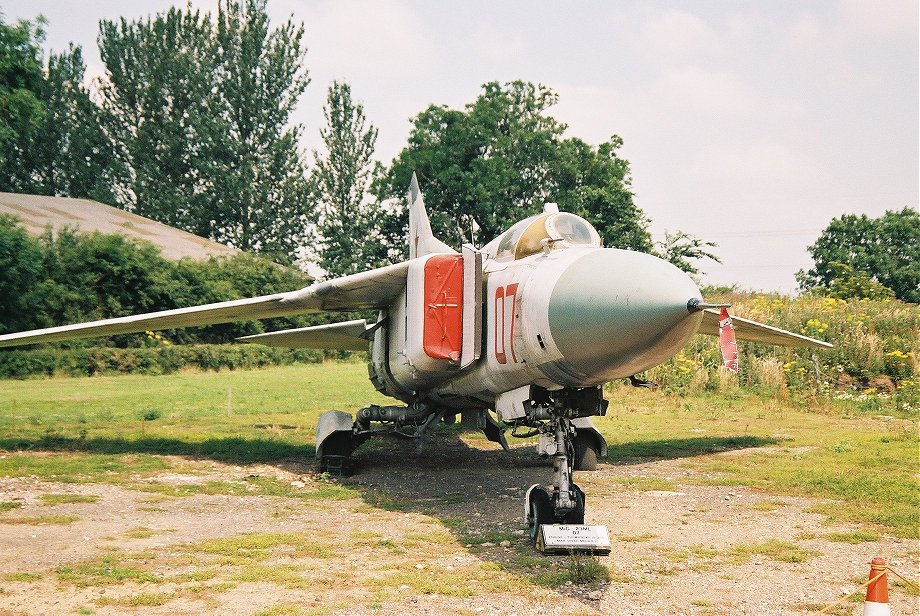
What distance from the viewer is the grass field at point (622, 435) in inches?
410

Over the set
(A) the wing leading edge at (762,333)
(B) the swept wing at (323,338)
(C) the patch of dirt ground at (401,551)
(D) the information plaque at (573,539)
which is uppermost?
(A) the wing leading edge at (762,333)

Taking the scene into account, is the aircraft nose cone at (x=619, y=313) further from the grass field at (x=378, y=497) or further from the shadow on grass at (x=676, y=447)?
the shadow on grass at (x=676, y=447)

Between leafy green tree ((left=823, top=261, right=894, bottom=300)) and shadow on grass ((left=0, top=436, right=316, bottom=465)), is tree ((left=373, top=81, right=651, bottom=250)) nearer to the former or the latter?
leafy green tree ((left=823, top=261, right=894, bottom=300))

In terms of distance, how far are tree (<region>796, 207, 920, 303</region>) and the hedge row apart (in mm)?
35990

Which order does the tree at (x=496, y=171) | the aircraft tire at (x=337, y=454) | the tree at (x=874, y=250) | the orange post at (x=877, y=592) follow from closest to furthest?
the orange post at (x=877, y=592) → the aircraft tire at (x=337, y=454) → the tree at (x=496, y=171) → the tree at (x=874, y=250)

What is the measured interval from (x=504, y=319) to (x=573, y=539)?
7.25ft

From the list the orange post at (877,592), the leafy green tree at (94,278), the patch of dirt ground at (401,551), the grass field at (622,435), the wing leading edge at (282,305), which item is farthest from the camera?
the leafy green tree at (94,278)

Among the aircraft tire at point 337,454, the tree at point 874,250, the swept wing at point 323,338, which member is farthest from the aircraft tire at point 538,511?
the tree at point 874,250

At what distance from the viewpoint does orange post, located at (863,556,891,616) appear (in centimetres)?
446

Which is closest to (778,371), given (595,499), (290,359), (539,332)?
(595,499)

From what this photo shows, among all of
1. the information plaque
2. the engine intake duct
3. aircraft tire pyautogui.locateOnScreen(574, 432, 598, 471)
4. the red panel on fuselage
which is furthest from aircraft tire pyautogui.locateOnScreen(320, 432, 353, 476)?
the information plaque

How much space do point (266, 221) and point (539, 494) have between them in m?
53.1

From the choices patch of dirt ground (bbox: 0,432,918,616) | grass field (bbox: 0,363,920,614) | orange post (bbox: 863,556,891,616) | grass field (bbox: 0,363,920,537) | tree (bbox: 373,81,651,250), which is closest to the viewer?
orange post (bbox: 863,556,891,616)

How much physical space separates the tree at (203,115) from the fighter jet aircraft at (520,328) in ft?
151
